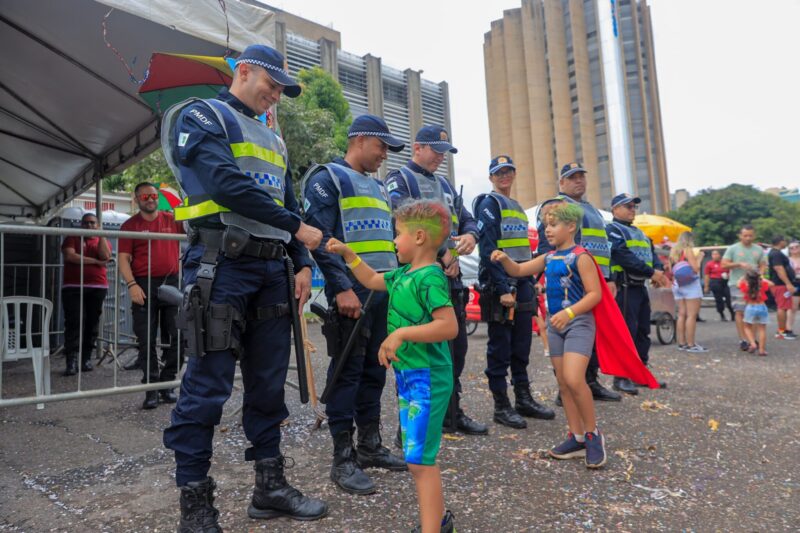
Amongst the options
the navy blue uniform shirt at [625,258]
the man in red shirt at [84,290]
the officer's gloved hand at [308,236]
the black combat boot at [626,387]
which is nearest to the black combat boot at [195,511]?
the officer's gloved hand at [308,236]

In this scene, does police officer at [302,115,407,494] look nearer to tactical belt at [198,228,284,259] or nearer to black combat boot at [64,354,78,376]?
tactical belt at [198,228,284,259]

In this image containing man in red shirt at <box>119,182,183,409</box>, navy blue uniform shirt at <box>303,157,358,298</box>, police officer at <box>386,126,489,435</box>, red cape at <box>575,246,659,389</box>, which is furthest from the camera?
man in red shirt at <box>119,182,183,409</box>

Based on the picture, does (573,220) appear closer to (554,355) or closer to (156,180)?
(554,355)

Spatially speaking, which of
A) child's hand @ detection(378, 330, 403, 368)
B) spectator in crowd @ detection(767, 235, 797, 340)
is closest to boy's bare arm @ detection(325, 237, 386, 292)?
child's hand @ detection(378, 330, 403, 368)

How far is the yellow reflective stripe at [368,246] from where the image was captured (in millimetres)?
3057

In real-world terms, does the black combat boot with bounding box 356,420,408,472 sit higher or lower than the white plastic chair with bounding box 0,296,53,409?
lower

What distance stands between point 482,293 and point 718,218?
34.0 m

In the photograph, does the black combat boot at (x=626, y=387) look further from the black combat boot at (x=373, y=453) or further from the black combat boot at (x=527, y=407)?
the black combat boot at (x=373, y=453)

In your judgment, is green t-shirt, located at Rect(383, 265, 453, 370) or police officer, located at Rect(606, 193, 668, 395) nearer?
green t-shirt, located at Rect(383, 265, 453, 370)

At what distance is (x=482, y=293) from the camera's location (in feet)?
13.7

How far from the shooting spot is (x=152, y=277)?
482 cm

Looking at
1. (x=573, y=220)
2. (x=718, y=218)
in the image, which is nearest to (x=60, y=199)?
(x=573, y=220)

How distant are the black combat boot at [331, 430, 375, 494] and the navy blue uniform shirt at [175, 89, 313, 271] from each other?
128 cm

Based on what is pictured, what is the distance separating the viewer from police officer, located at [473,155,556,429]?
161 inches
